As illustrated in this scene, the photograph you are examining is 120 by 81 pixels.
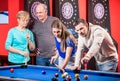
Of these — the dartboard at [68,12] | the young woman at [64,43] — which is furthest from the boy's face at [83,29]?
the dartboard at [68,12]

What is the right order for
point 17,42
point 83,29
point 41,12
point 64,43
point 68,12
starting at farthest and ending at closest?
point 68,12, point 41,12, point 17,42, point 64,43, point 83,29

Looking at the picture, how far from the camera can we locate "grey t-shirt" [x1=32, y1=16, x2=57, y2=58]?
5.38m

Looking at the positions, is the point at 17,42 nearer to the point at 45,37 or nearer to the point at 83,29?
the point at 45,37

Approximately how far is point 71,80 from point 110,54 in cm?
129

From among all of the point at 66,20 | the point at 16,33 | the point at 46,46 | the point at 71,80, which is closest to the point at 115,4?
the point at 66,20

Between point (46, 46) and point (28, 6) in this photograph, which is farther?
point (28, 6)

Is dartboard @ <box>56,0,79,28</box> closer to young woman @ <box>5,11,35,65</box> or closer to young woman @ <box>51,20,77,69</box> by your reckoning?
young woman @ <box>5,11,35,65</box>

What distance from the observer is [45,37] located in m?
5.43

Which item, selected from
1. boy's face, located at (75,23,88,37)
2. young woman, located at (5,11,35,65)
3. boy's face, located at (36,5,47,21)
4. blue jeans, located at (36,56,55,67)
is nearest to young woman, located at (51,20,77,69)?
boy's face, located at (75,23,88,37)

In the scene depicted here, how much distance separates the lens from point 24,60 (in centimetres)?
492

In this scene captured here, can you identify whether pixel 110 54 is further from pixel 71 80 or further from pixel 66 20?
pixel 66 20

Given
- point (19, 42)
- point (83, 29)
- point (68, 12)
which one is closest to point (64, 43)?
point (83, 29)

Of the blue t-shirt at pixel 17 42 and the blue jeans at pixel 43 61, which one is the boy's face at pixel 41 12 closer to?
the blue t-shirt at pixel 17 42

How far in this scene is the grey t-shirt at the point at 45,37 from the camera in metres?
5.38
